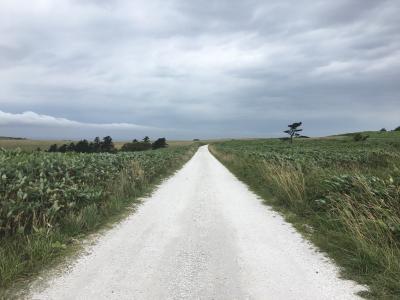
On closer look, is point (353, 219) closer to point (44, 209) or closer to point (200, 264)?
point (200, 264)

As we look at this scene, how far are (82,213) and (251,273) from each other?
4074 millimetres

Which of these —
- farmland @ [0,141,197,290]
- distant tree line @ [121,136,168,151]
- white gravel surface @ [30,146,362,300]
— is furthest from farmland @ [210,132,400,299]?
distant tree line @ [121,136,168,151]

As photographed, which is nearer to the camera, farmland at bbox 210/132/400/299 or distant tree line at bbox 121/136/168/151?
farmland at bbox 210/132/400/299

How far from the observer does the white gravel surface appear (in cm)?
436

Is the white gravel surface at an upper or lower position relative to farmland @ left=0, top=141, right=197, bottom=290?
lower

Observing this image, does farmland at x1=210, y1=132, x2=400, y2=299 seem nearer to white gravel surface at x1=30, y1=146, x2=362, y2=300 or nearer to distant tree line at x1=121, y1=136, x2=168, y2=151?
white gravel surface at x1=30, y1=146, x2=362, y2=300

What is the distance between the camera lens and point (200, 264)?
5352mm

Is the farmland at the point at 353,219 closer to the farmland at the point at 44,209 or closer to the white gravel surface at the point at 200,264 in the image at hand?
the white gravel surface at the point at 200,264

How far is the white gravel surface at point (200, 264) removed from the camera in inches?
172

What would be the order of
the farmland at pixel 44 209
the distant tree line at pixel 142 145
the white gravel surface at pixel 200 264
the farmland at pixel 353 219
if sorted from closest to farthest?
1. the white gravel surface at pixel 200 264
2. the farmland at pixel 353 219
3. the farmland at pixel 44 209
4. the distant tree line at pixel 142 145

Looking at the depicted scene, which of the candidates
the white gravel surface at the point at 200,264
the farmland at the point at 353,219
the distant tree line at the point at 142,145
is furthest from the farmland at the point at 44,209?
the distant tree line at the point at 142,145

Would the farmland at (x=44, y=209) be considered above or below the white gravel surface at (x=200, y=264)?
above

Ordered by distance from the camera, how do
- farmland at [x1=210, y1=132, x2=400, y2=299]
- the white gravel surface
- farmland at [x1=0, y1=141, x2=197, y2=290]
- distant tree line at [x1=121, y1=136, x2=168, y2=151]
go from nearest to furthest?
the white gravel surface < farmland at [x1=210, y1=132, x2=400, y2=299] < farmland at [x1=0, y1=141, x2=197, y2=290] < distant tree line at [x1=121, y1=136, x2=168, y2=151]

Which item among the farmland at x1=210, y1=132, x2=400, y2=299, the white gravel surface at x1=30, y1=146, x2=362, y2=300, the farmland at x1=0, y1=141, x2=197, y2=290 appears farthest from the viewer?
the farmland at x1=0, y1=141, x2=197, y2=290
